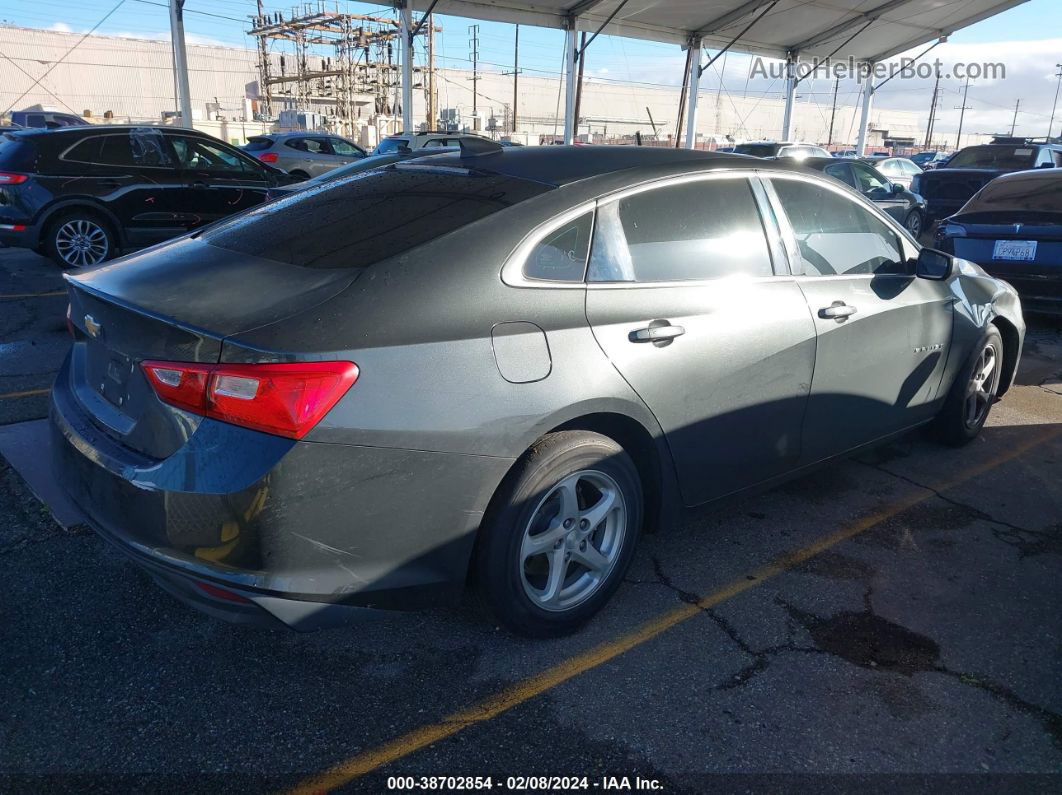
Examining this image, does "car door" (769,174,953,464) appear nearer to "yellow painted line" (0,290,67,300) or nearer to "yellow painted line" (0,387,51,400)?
"yellow painted line" (0,387,51,400)

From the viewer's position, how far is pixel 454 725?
2432mm

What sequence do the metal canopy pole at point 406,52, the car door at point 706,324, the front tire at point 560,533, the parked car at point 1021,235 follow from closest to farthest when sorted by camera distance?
the front tire at point 560,533, the car door at point 706,324, the parked car at point 1021,235, the metal canopy pole at point 406,52

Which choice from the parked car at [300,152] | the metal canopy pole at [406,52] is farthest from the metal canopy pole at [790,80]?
the parked car at [300,152]

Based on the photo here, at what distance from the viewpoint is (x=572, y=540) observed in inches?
111

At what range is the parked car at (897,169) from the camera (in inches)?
728

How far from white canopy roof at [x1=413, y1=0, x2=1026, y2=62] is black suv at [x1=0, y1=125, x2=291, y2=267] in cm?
1103

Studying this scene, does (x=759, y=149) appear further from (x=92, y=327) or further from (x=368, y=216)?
(x=92, y=327)

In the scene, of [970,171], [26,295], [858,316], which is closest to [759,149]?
[970,171]

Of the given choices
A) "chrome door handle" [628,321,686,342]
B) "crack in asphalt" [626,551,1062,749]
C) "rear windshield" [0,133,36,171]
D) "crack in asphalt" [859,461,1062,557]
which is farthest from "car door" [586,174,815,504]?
"rear windshield" [0,133,36,171]

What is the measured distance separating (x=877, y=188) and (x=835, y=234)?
39.2 feet

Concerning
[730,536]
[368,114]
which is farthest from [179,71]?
[368,114]

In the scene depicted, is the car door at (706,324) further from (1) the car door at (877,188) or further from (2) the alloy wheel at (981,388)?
(1) the car door at (877,188)

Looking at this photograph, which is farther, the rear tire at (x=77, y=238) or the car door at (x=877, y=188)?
the car door at (x=877, y=188)

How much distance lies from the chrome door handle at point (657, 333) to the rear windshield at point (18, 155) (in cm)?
921
